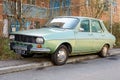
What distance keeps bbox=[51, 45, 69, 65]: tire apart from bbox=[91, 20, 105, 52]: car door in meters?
1.98

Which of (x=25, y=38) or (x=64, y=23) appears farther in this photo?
(x=64, y=23)

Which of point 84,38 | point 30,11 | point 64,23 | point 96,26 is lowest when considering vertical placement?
point 84,38

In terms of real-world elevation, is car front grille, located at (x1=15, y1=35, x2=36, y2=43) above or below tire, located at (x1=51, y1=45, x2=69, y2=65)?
above

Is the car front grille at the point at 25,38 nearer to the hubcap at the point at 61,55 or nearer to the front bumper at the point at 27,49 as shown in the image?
the front bumper at the point at 27,49

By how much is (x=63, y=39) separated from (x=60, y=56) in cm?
58

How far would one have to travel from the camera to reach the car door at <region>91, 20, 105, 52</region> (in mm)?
12438

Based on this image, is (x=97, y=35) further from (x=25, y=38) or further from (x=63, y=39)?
(x=25, y=38)

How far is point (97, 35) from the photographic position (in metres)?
12.6

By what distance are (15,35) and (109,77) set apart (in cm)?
362

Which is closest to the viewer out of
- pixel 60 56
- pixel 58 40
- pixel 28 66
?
pixel 28 66

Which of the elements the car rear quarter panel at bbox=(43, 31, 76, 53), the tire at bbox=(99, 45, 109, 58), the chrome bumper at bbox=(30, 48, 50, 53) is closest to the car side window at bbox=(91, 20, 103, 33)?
the tire at bbox=(99, 45, 109, 58)

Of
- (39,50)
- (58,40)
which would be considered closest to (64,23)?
(58,40)

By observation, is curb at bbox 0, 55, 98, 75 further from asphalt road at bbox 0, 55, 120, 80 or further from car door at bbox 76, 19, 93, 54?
car door at bbox 76, 19, 93, 54

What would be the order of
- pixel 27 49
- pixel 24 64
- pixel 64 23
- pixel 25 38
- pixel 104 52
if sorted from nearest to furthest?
pixel 24 64 < pixel 27 49 < pixel 25 38 < pixel 64 23 < pixel 104 52
